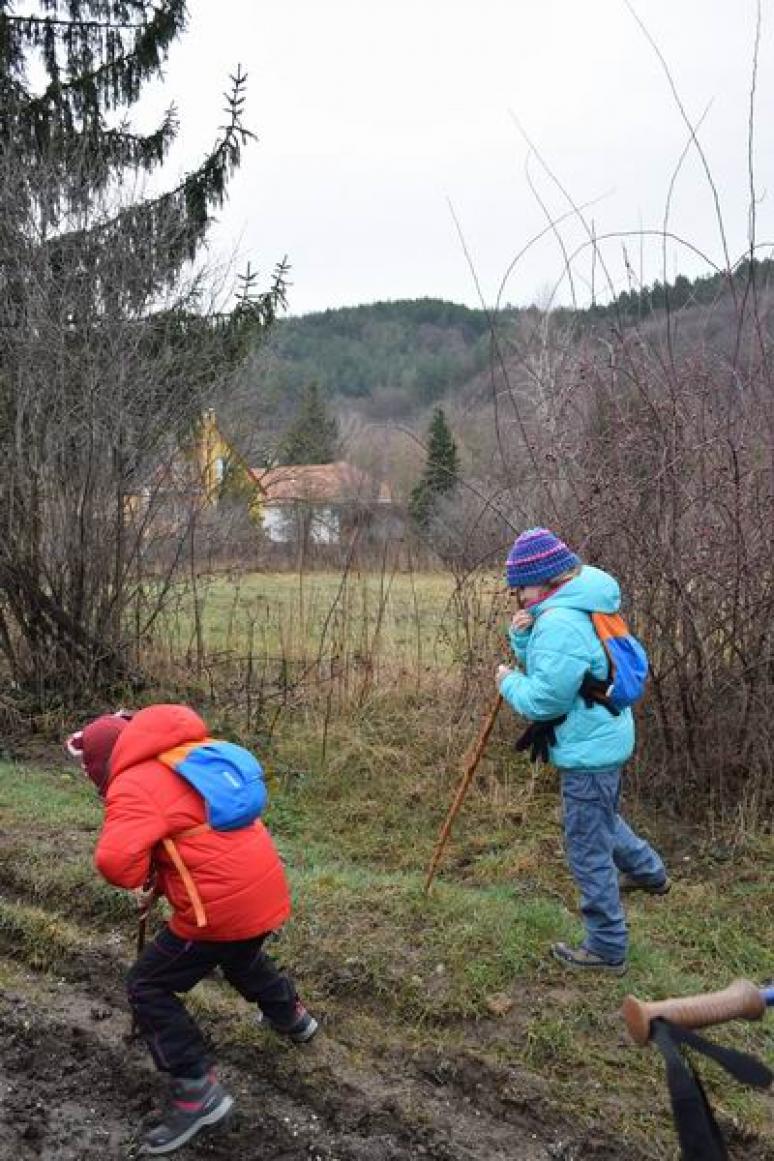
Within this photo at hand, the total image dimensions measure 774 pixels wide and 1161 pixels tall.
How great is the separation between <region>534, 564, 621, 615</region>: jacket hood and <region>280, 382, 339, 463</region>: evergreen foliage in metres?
8.48

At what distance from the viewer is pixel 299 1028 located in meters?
3.77

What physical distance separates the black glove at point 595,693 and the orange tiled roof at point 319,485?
545 centimetres

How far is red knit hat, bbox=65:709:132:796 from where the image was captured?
3.44m

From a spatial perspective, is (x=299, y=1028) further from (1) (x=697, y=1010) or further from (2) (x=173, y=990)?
(1) (x=697, y=1010)

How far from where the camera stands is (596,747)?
4145mm

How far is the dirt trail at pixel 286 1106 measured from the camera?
3318 millimetres

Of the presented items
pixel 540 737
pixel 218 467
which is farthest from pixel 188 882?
pixel 218 467

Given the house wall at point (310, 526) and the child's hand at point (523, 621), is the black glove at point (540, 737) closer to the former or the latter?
the child's hand at point (523, 621)

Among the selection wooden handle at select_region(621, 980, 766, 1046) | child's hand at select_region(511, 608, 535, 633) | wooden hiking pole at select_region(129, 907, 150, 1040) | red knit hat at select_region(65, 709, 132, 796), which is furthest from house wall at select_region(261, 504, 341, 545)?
wooden handle at select_region(621, 980, 766, 1046)

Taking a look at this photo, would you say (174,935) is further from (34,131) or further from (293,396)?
(293,396)

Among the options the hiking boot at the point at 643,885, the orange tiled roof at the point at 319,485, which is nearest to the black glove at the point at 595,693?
the hiking boot at the point at 643,885

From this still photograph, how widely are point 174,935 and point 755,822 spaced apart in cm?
359

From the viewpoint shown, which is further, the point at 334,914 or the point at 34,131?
the point at 34,131

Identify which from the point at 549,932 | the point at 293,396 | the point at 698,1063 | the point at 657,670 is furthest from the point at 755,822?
the point at 293,396
